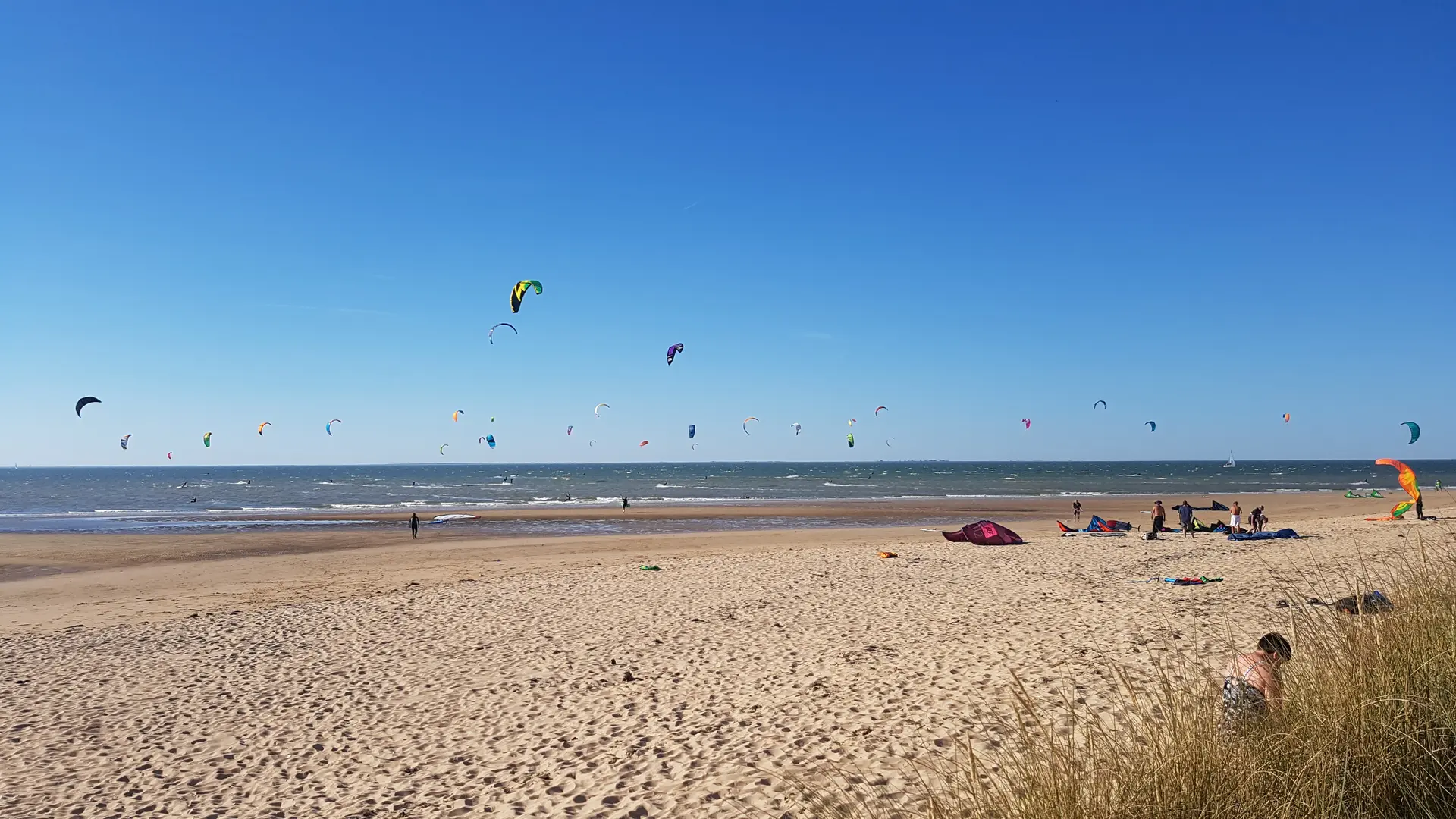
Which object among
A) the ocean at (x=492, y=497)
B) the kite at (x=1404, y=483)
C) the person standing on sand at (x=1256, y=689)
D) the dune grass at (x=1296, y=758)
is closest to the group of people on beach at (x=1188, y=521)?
the kite at (x=1404, y=483)

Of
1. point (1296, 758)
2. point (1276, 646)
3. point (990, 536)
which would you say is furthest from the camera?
point (990, 536)

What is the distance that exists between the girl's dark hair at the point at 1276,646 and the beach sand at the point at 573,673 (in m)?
0.33

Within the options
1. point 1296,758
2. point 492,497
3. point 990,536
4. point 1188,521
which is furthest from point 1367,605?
point 492,497

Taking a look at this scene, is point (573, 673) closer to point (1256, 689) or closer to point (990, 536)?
point (1256, 689)

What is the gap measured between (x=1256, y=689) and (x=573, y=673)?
5.66 metres

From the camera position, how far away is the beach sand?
16.7 ft

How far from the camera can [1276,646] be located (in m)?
3.98

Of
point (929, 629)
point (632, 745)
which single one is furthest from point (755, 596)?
point (632, 745)

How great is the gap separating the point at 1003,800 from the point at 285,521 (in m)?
37.0

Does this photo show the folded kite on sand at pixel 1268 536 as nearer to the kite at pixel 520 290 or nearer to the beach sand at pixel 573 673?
the beach sand at pixel 573 673

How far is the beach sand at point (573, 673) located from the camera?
16.7 ft

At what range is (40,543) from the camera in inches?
1000

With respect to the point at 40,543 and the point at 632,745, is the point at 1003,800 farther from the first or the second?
the point at 40,543

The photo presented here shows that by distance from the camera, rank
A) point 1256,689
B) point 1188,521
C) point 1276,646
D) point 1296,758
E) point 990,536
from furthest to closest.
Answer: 1. point 1188,521
2. point 990,536
3. point 1276,646
4. point 1256,689
5. point 1296,758
